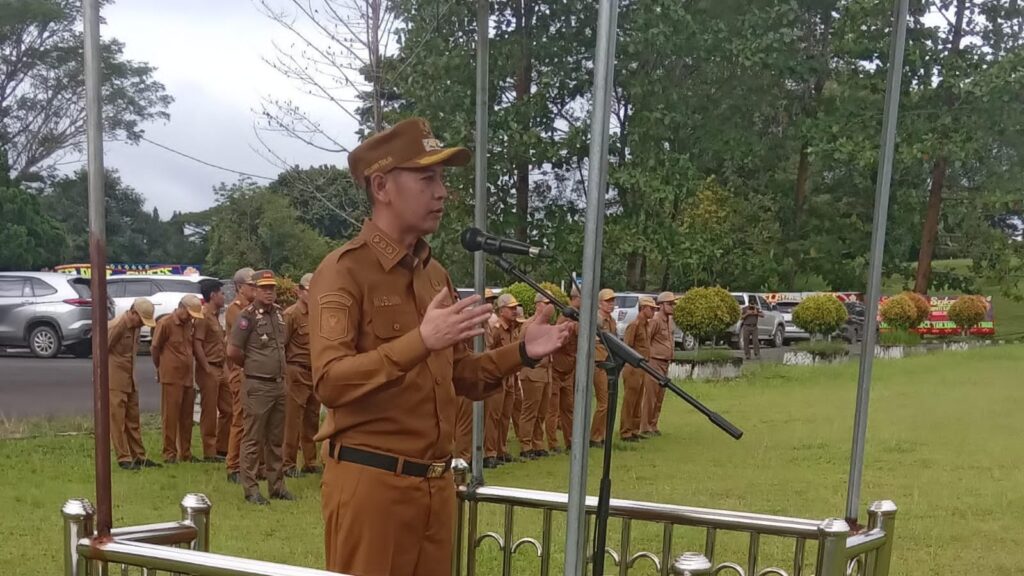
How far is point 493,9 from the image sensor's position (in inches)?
209

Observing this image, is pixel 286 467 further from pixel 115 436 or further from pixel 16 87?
pixel 16 87

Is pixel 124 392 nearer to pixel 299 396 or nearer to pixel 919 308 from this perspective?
pixel 299 396

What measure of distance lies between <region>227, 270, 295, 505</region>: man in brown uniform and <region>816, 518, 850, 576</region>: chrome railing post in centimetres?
524

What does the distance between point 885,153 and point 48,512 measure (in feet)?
20.6

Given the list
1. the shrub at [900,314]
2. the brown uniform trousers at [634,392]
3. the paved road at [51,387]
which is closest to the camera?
the brown uniform trousers at [634,392]

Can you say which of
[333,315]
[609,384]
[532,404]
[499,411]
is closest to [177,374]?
[499,411]

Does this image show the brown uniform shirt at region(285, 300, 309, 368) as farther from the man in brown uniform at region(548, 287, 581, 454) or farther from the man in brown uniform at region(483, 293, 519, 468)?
the man in brown uniform at region(548, 287, 581, 454)

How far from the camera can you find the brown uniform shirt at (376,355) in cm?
232

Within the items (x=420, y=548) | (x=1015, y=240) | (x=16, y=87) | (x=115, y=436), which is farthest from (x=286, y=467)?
(x=1015, y=240)

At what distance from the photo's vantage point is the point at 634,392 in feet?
36.8

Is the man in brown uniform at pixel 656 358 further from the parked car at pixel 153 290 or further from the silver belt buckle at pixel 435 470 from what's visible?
the parked car at pixel 153 290

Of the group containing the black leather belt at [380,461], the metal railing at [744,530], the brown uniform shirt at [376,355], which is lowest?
the metal railing at [744,530]

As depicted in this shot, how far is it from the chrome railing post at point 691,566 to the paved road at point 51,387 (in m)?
10.5

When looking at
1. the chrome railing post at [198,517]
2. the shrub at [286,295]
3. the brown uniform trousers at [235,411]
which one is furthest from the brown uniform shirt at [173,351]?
the chrome railing post at [198,517]
